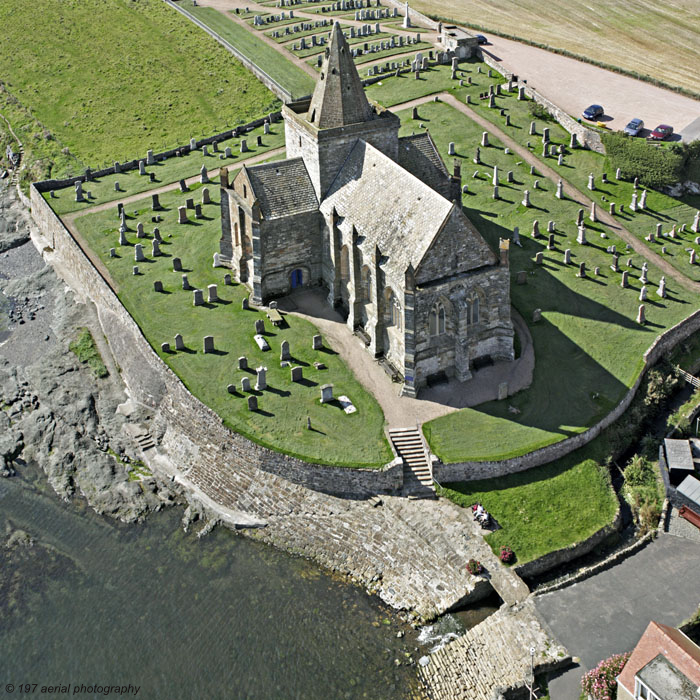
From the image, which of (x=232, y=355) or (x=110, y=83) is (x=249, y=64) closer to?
(x=110, y=83)

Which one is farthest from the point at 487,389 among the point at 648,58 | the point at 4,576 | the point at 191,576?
the point at 648,58

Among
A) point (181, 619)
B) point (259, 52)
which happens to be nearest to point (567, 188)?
point (259, 52)

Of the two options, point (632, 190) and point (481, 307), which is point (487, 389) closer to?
point (481, 307)

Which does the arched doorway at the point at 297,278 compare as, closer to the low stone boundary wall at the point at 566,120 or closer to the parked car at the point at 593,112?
the low stone boundary wall at the point at 566,120

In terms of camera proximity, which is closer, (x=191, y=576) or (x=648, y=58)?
(x=191, y=576)

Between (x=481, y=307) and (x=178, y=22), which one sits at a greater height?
(x=481, y=307)

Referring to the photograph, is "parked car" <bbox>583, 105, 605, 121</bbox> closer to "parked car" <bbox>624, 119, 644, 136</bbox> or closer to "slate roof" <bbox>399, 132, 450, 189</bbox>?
"parked car" <bbox>624, 119, 644, 136</bbox>
